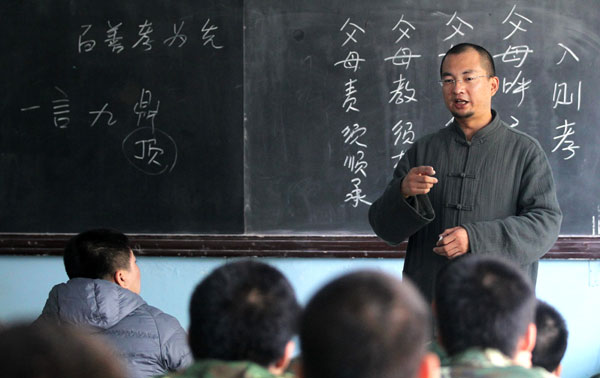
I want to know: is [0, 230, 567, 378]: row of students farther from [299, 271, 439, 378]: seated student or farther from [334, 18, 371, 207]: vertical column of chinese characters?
[334, 18, 371, 207]: vertical column of chinese characters

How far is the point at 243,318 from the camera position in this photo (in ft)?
4.63

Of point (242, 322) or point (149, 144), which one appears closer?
point (242, 322)

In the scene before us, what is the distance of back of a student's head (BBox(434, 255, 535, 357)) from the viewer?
1.42 meters

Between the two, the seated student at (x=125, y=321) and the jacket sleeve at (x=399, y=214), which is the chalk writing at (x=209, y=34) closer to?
the jacket sleeve at (x=399, y=214)

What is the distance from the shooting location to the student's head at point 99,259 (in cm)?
260

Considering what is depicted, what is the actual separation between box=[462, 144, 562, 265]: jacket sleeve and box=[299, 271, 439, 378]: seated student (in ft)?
4.57

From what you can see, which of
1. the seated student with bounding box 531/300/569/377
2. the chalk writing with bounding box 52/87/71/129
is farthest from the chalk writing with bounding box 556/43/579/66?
the chalk writing with bounding box 52/87/71/129

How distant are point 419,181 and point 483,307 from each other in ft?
3.37

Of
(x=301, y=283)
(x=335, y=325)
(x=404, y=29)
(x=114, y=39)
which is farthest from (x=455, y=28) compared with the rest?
(x=335, y=325)

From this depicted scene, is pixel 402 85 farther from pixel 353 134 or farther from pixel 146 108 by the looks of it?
pixel 146 108

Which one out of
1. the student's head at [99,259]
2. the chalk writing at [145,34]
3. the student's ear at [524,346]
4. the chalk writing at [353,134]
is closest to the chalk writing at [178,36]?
the chalk writing at [145,34]

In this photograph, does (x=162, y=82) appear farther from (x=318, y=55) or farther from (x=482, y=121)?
(x=482, y=121)

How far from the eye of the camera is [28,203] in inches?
149

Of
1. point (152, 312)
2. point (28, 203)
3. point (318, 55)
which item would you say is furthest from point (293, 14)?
point (152, 312)
